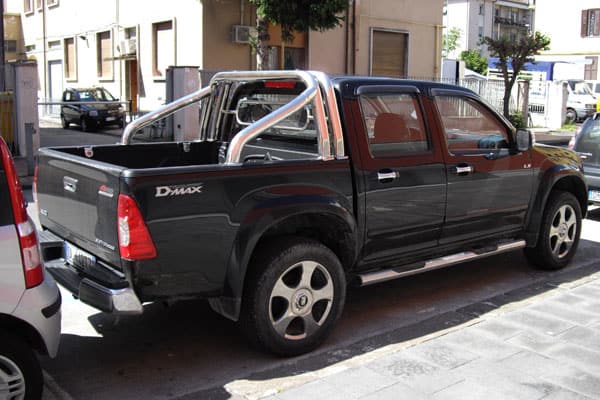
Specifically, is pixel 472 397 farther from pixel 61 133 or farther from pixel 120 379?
pixel 61 133

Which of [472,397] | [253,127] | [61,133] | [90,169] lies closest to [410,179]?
[253,127]

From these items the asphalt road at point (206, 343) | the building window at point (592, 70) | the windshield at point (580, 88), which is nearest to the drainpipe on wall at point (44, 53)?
the windshield at point (580, 88)

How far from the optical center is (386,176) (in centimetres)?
486

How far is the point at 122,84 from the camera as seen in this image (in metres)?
25.3

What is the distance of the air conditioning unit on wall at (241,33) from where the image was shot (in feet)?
67.8

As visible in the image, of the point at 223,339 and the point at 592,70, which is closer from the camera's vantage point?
the point at 223,339

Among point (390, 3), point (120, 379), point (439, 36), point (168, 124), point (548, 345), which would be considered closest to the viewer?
point (120, 379)

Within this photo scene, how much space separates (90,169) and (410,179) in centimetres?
232

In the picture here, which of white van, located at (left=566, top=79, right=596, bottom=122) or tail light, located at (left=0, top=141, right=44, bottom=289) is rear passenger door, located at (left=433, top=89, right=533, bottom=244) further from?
white van, located at (left=566, top=79, right=596, bottom=122)

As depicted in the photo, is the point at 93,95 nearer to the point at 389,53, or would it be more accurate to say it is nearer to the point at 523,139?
the point at 389,53

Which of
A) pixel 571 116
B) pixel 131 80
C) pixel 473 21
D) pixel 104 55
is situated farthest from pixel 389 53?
pixel 473 21

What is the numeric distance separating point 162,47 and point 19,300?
2019 centimetres

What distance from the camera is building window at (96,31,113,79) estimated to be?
84.6 ft

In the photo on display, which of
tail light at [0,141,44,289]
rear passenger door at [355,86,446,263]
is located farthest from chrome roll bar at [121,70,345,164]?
tail light at [0,141,44,289]
